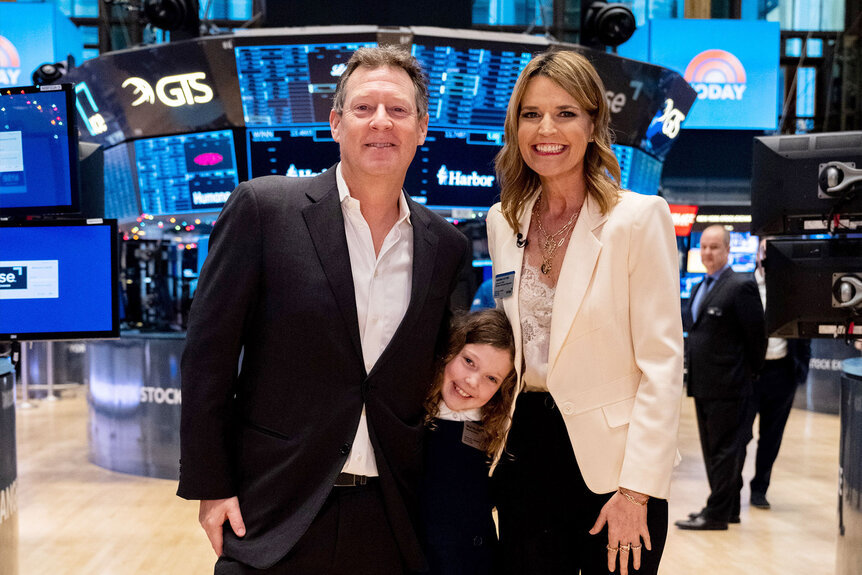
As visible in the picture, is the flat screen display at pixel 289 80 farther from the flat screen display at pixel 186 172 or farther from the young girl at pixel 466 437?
the young girl at pixel 466 437

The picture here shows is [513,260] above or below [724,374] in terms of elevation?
above

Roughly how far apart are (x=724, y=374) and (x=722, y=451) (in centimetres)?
52

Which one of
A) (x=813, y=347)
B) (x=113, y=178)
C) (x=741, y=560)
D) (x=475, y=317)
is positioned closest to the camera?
(x=475, y=317)

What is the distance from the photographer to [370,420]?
1.84m

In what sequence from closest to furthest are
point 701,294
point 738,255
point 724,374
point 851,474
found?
point 851,474 → point 724,374 → point 701,294 → point 738,255

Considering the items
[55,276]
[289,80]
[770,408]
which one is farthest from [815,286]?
[289,80]

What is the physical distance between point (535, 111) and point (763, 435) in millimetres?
4709

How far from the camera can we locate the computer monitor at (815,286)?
9.90 ft

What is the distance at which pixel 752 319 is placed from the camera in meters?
5.10

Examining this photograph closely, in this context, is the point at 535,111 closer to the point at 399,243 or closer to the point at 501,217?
the point at 501,217

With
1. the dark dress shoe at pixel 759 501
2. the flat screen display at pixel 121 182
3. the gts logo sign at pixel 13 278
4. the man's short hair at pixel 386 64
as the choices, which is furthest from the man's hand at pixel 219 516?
the flat screen display at pixel 121 182

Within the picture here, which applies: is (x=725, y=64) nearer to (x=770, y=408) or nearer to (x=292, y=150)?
(x=770, y=408)

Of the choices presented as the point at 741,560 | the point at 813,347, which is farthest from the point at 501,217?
the point at 813,347

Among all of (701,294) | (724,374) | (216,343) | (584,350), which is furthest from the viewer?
(701,294)
